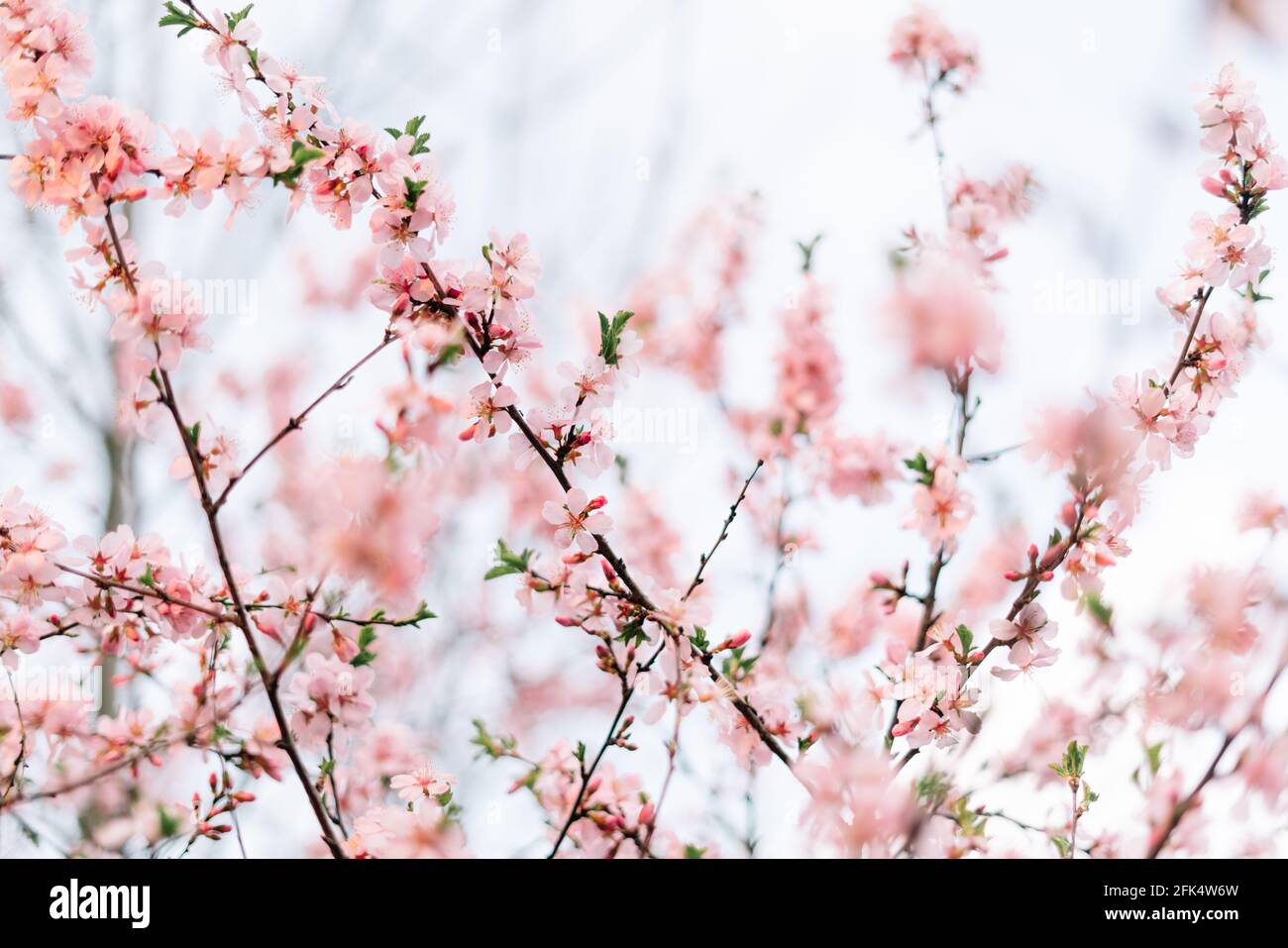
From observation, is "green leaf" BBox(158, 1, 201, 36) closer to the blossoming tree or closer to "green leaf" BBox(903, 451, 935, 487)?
the blossoming tree

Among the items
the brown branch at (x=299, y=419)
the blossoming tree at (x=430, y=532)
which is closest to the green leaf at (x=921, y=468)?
the blossoming tree at (x=430, y=532)

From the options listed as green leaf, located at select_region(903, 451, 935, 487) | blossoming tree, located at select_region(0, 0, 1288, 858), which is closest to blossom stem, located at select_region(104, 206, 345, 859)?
blossoming tree, located at select_region(0, 0, 1288, 858)

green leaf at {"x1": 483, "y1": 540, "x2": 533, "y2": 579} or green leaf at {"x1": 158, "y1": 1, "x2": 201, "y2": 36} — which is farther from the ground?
green leaf at {"x1": 158, "y1": 1, "x2": 201, "y2": 36}

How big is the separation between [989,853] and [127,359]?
1976 millimetres

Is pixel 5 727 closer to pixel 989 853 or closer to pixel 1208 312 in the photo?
pixel 989 853

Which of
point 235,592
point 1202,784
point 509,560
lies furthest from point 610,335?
point 1202,784

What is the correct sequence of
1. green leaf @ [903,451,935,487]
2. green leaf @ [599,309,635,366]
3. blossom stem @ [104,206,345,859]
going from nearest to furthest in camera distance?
blossom stem @ [104,206,345,859] → green leaf @ [599,309,635,366] → green leaf @ [903,451,935,487]

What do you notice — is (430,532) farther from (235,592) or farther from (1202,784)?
(1202,784)

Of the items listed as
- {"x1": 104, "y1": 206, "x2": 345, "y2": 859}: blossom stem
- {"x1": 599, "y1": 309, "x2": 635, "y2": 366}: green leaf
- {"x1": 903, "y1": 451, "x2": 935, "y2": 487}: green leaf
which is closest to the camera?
{"x1": 104, "y1": 206, "x2": 345, "y2": 859}: blossom stem

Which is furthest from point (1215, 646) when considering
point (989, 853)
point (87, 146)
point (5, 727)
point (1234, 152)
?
point (5, 727)

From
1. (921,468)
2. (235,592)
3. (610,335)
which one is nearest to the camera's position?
(235,592)

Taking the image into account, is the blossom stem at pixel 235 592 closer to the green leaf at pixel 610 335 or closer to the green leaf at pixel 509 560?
the green leaf at pixel 509 560
